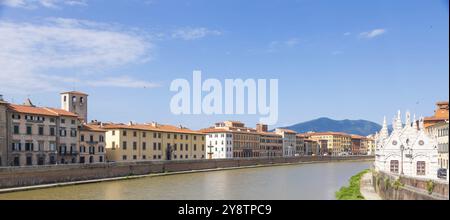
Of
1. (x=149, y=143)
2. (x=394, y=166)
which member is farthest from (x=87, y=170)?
(x=394, y=166)

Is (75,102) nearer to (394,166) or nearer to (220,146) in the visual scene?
(220,146)

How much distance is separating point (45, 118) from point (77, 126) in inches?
246

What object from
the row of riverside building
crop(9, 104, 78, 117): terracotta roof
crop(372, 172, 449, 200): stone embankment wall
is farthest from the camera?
crop(9, 104, 78, 117): terracotta roof

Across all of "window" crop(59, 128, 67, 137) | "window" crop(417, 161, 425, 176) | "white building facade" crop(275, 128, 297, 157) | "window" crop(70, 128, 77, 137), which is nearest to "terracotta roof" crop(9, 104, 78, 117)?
"window" crop(59, 128, 67, 137)

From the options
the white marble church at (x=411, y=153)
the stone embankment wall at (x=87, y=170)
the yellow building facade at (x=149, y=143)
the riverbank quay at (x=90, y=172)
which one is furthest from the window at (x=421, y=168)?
the yellow building facade at (x=149, y=143)

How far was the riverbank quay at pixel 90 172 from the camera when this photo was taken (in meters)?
40.0

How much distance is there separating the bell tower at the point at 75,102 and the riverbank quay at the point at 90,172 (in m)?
19.0

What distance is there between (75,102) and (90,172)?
1143 inches

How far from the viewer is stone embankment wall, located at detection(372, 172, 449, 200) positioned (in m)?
20.1

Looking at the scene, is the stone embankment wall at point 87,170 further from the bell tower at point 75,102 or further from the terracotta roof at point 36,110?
the bell tower at point 75,102

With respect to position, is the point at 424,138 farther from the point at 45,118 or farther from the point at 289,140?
the point at 289,140

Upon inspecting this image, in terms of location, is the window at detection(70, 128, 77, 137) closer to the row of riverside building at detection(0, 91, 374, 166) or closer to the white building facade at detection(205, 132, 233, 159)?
the row of riverside building at detection(0, 91, 374, 166)

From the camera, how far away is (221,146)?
4048 inches
